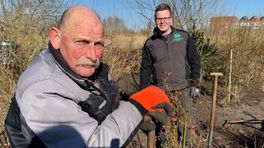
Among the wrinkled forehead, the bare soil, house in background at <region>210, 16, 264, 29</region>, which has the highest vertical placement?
the wrinkled forehead

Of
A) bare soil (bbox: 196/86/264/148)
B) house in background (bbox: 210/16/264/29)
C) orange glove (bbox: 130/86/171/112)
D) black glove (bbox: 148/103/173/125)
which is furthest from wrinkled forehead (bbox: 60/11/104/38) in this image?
house in background (bbox: 210/16/264/29)

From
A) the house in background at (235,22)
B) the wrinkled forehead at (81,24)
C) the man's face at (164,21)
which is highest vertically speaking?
the wrinkled forehead at (81,24)

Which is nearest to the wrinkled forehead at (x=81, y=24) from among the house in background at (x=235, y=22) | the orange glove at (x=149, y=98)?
the orange glove at (x=149, y=98)

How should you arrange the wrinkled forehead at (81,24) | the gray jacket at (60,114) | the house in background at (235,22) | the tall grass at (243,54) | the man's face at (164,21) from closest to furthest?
the gray jacket at (60,114) < the wrinkled forehead at (81,24) < the man's face at (164,21) < the tall grass at (243,54) < the house in background at (235,22)

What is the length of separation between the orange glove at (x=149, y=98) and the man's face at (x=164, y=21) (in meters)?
2.41

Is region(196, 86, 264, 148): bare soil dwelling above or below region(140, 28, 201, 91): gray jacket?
below

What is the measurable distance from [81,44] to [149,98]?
16.6 inches

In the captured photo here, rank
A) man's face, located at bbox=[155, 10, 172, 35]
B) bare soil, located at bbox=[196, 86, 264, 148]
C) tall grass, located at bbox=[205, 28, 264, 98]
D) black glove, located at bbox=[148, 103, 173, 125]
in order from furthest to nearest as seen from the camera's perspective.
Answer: tall grass, located at bbox=[205, 28, 264, 98], bare soil, located at bbox=[196, 86, 264, 148], man's face, located at bbox=[155, 10, 172, 35], black glove, located at bbox=[148, 103, 173, 125]

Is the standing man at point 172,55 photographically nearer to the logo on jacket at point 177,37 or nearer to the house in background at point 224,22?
the logo on jacket at point 177,37

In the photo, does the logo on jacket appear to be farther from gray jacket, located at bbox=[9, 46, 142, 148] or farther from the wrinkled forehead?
gray jacket, located at bbox=[9, 46, 142, 148]

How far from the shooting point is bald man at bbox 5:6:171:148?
132cm

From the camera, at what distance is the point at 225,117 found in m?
6.22

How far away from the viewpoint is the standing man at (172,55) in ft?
13.3

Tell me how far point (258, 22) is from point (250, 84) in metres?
1.47
